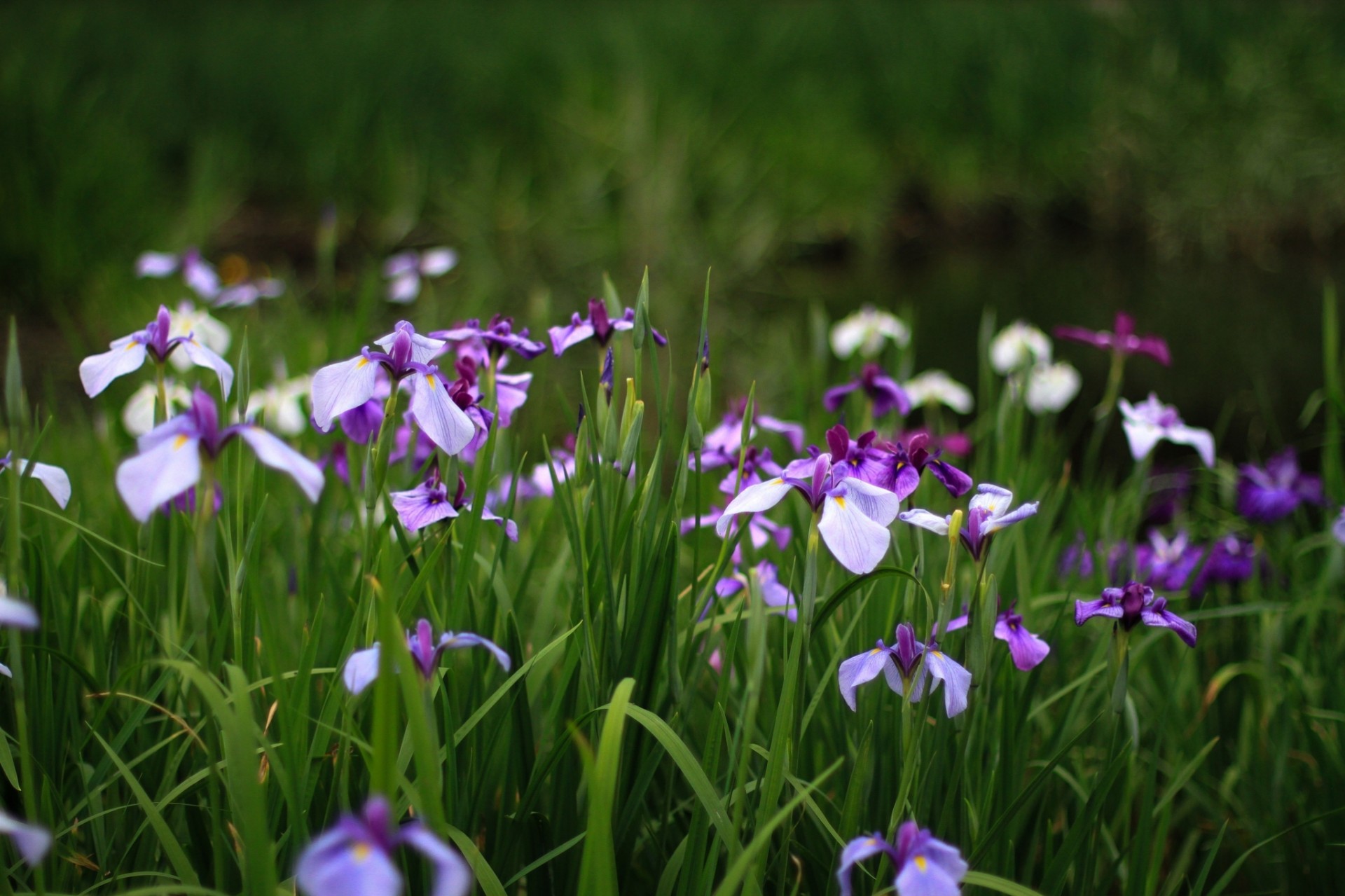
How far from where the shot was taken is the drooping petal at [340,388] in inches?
35.7

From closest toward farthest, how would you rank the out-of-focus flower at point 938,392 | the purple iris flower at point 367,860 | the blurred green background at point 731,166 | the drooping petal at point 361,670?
the purple iris flower at point 367,860 → the drooping petal at point 361,670 → the out-of-focus flower at point 938,392 → the blurred green background at point 731,166

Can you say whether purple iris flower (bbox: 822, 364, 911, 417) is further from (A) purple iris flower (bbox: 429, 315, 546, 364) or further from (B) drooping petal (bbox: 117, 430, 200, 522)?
(B) drooping petal (bbox: 117, 430, 200, 522)

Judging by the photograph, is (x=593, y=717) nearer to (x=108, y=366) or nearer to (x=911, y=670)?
(x=911, y=670)

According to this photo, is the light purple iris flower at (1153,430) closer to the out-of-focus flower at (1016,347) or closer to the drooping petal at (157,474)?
the out-of-focus flower at (1016,347)

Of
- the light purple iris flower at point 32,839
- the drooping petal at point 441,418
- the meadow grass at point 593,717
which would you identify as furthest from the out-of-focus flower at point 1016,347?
the light purple iris flower at point 32,839

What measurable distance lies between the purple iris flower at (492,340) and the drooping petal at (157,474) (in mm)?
506

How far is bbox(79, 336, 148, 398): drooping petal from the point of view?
1.01 metres

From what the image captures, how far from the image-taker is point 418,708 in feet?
2.29

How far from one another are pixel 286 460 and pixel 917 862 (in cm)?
51

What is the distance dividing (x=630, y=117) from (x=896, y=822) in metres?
3.46

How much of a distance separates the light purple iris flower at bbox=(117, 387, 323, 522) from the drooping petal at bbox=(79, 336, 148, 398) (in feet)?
1.19

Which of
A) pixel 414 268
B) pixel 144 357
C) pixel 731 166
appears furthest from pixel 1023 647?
pixel 731 166

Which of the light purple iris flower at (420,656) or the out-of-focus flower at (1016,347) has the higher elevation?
the out-of-focus flower at (1016,347)

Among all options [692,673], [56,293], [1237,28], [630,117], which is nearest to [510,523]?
[692,673]
